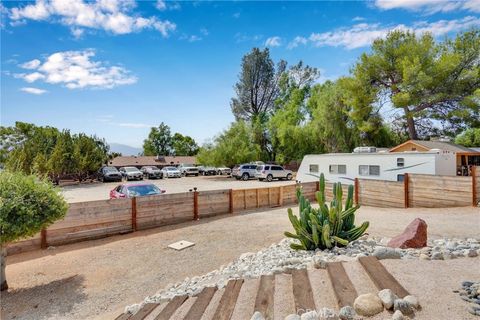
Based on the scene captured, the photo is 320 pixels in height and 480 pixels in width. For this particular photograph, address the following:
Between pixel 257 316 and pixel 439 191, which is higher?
pixel 439 191

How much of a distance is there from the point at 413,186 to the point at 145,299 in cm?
1099

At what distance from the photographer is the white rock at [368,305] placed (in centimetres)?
294

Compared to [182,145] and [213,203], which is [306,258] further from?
[182,145]

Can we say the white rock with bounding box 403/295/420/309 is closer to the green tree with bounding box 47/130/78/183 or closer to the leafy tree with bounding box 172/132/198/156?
the green tree with bounding box 47/130/78/183

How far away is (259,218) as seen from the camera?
11477 millimetres

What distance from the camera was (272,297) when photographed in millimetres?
3725

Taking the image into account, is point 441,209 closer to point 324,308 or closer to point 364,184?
point 364,184

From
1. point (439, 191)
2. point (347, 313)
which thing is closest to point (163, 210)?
point (347, 313)

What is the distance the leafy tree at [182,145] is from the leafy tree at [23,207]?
59587 mm

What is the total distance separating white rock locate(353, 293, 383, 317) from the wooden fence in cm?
849

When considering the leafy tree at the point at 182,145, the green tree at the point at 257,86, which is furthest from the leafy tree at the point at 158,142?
the green tree at the point at 257,86

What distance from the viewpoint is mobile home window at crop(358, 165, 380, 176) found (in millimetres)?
15625

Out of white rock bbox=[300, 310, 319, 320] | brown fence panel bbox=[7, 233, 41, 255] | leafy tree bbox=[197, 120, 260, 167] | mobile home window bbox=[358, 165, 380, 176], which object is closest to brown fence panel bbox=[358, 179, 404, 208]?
mobile home window bbox=[358, 165, 380, 176]

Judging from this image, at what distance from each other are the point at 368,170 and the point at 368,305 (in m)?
14.2
